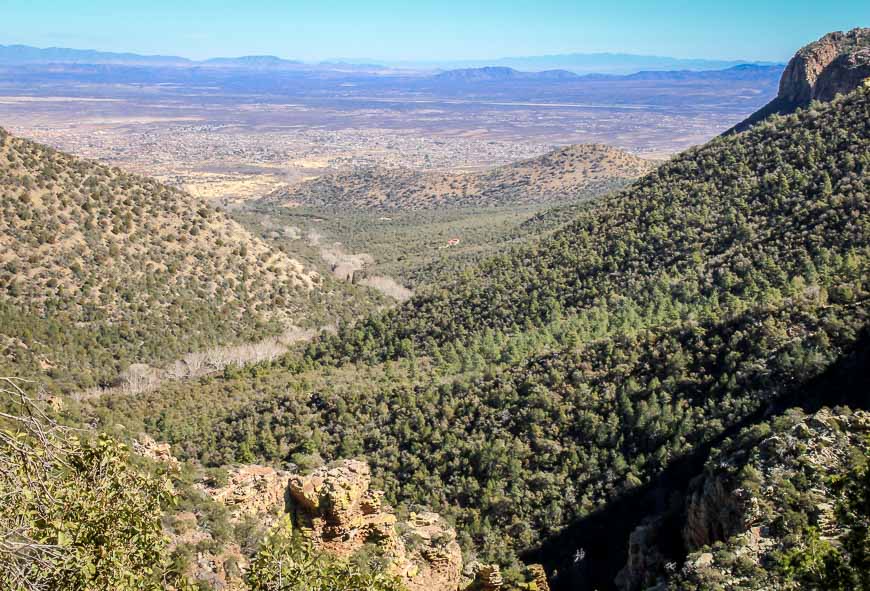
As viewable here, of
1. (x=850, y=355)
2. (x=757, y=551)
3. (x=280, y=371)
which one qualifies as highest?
(x=850, y=355)

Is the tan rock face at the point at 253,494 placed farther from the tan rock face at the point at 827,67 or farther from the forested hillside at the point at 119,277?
the tan rock face at the point at 827,67

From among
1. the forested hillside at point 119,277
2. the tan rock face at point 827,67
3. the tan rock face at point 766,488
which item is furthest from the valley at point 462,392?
the tan rock face at point 827,67

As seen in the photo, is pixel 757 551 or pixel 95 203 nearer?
pixel 757 551

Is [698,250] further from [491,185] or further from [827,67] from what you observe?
[491,185]

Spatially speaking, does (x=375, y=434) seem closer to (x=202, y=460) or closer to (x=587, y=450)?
(x=202, y=460)

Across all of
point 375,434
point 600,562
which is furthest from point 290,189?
point 600,562

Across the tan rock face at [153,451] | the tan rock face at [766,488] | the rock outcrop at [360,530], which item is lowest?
the rock outcrop at [360,530]
